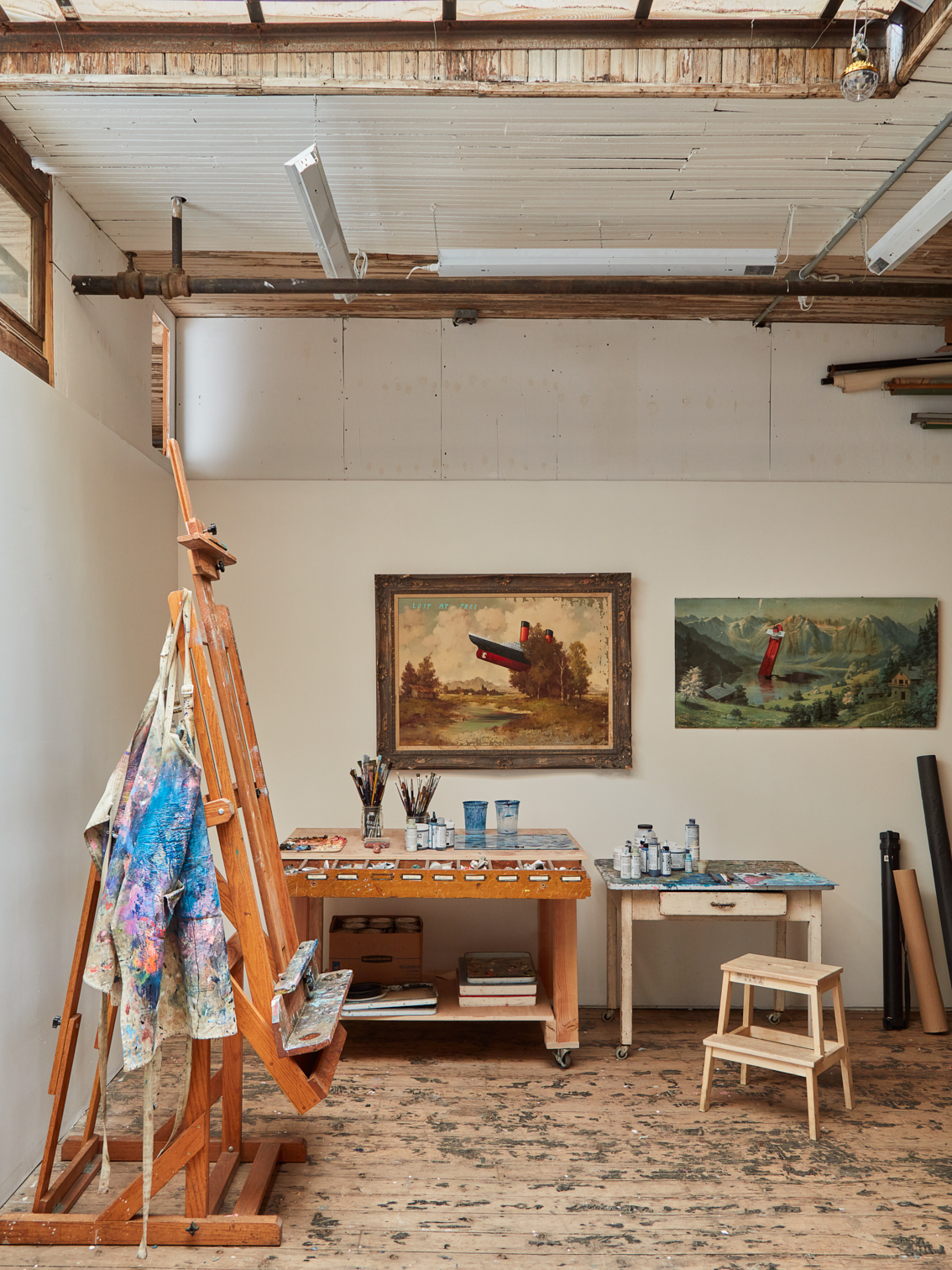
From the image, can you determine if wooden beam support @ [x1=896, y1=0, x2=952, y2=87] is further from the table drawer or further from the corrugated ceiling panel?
the table drawer

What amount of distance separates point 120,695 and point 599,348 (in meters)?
3.39

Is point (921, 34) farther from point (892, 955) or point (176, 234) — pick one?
point (892, 955)

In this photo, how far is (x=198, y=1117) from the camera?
311 cm

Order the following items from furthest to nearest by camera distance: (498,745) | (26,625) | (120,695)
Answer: (498,745) → (120,695) → (26,625)

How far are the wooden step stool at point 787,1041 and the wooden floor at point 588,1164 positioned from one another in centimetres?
19

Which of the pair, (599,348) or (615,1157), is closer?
(615,1157)

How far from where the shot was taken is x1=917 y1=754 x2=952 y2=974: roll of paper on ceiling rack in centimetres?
532

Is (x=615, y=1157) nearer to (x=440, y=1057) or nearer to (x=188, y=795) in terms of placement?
(x=440, y=1057)

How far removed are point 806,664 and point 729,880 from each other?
1.45 m

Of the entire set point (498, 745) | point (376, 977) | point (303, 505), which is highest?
point (303, 505)

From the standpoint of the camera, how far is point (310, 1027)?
3260 millimetres

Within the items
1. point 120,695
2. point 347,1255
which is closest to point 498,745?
point 120,695

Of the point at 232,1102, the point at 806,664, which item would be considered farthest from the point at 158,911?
the point at 806,664

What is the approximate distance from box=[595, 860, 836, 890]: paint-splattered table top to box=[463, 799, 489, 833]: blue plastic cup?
0.66m
